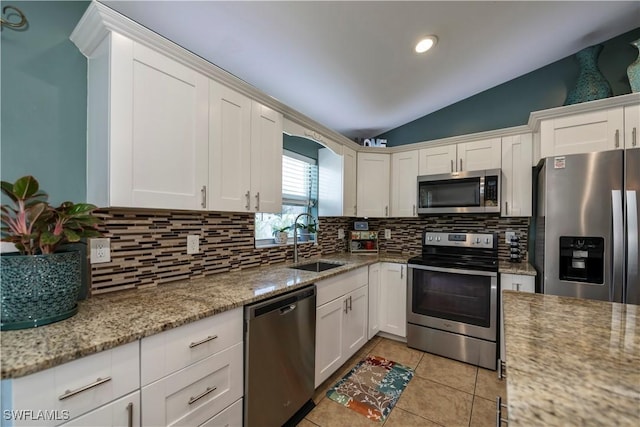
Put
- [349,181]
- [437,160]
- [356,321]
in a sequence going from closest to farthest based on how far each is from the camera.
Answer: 1. [356,321]
2. [437,160]
3. [349,181]

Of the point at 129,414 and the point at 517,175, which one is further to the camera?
the point at 517,175

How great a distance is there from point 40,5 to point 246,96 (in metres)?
0.99

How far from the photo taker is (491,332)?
7.54 feet

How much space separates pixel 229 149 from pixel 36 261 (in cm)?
104

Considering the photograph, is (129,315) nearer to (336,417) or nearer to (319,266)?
(336,417)

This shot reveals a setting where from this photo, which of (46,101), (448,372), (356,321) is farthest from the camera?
(356,321)

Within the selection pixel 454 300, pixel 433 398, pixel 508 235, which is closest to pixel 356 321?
pixel 433 398

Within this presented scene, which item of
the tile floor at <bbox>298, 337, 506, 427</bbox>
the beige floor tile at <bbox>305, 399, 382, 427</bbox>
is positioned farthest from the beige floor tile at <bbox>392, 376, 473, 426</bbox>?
the beige floor tile at <bbox>305, 399, 382, 427</bbox>

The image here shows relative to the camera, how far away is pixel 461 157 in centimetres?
282

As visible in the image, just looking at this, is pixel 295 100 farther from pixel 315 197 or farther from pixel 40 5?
pixel 40 5

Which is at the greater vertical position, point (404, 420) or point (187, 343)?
point (187, 343)

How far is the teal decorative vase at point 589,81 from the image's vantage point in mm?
2271

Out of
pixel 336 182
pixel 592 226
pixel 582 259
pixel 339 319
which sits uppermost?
pixel 336 182

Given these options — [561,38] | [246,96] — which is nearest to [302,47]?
[246,96]
